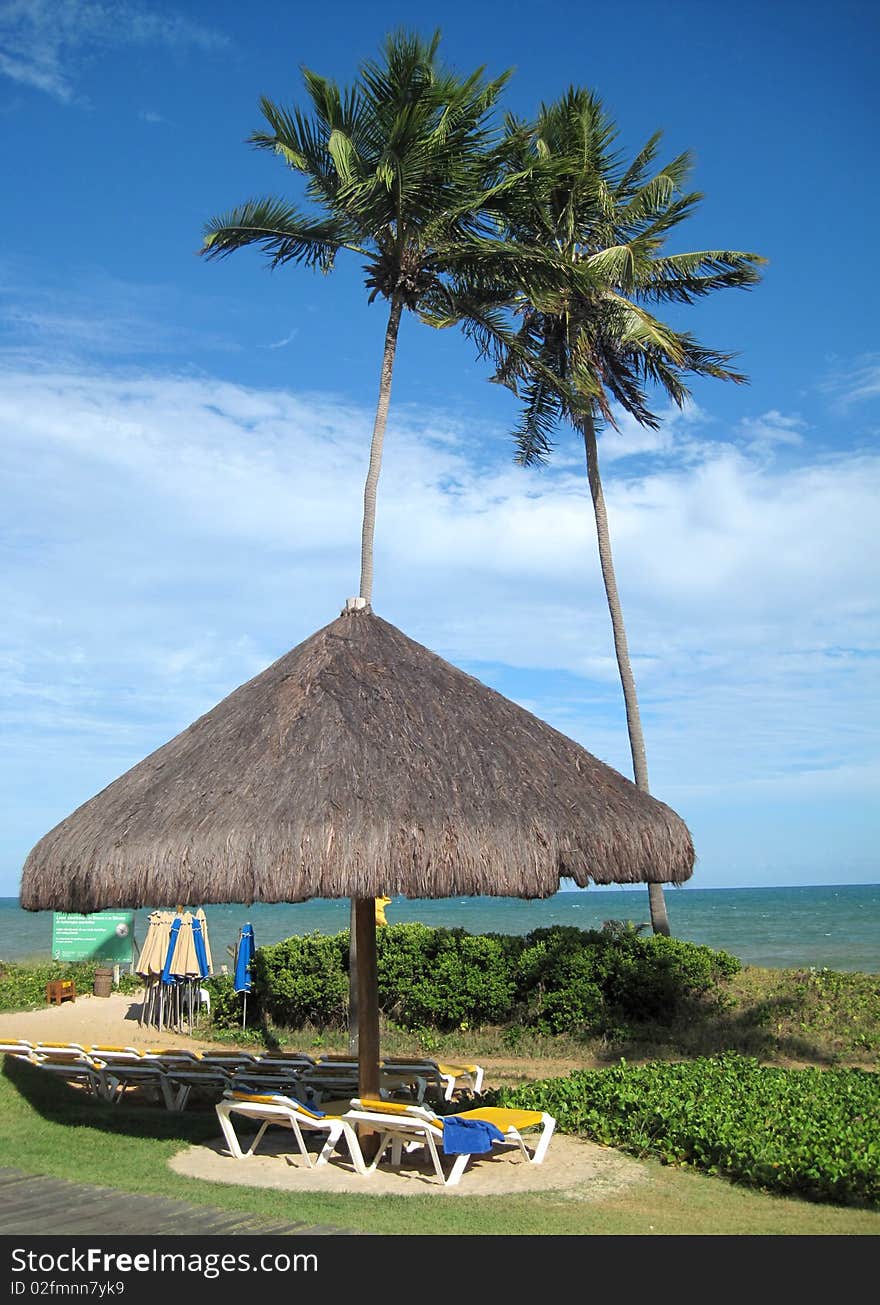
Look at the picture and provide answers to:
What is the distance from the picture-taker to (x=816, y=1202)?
6180 mm

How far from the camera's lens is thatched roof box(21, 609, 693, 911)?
20.9ft

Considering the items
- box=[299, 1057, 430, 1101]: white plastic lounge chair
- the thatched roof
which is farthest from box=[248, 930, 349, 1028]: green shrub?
the thatched roof

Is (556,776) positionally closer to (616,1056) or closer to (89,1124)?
(89,1124)

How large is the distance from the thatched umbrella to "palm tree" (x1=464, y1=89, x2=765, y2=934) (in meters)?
8.07

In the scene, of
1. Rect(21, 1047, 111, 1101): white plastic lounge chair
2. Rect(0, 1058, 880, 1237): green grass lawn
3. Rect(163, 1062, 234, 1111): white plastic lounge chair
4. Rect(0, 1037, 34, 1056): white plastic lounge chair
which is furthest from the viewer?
Rect(0, 1037, 34, 1056): white plastic lounge chair

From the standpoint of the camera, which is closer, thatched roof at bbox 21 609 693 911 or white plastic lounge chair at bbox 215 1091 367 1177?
thatched roof at bbox 21 609 693 911

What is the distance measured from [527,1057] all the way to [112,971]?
31.6ft

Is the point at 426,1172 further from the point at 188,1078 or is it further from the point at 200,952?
the point at 200,952

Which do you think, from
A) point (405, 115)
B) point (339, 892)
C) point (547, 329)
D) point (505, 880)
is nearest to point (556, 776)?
point (505, 880)

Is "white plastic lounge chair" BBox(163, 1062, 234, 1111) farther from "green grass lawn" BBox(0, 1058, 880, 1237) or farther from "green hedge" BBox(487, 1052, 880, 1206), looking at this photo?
"green hedge" BBox(487, 1052, 880, 1206)

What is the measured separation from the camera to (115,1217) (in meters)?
5.71

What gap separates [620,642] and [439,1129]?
34.3 ft

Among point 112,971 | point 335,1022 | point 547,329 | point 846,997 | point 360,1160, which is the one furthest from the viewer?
point 112,971

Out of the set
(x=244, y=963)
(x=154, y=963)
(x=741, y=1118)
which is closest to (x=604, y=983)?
(x=244, y=963)
